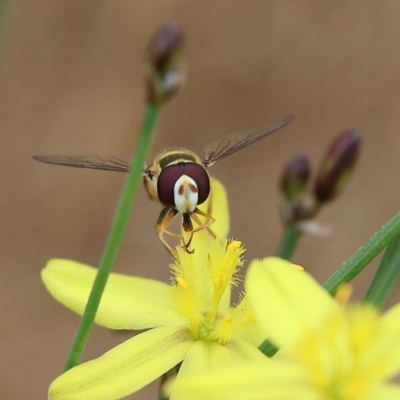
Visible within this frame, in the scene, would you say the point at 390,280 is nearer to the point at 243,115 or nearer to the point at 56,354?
the point at 56,354

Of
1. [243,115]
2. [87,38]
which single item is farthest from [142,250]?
[87,38]

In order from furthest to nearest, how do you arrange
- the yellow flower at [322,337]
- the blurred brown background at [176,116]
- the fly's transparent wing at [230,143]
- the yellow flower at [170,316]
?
the blurred brown background at [176,116]
the fly's transparent wing at [230,143]
the yellow flower at [170,316]
the yellow flower at [322,337]

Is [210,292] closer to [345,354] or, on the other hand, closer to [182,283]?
[182,283]

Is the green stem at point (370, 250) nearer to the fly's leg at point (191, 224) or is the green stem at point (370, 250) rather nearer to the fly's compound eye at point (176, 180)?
the fly's leg at point (191, 224)

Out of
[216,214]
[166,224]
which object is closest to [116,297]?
[166,224]

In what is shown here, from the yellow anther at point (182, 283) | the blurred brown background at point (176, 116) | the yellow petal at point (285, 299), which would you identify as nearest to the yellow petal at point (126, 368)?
the yellow anther at point (182, 283)

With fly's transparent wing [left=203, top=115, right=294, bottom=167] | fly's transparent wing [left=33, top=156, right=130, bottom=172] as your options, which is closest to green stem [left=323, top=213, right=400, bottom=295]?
fly's transparent wing [left=33, top=156, right=130, bottom=172]
